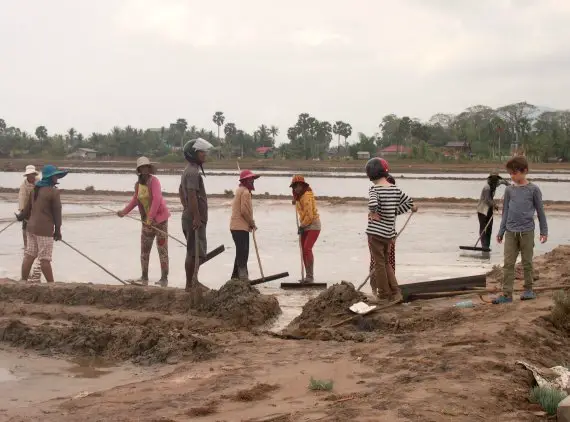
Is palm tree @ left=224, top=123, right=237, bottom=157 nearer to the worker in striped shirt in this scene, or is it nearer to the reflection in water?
the reflection in water

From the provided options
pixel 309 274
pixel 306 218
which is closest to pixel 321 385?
pixel 309 274

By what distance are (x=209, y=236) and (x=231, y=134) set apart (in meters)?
84.3

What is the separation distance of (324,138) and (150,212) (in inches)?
3565

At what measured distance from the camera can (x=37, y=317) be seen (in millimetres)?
7598

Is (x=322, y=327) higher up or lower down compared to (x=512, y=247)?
lower down

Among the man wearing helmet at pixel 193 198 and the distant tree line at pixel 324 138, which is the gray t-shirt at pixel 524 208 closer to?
the man wearing helmet at pixel 193 198

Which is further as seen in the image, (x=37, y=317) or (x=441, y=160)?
(x=441, y=160)

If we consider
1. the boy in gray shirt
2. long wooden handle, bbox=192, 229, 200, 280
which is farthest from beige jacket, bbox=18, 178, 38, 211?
the boy in gray shirt

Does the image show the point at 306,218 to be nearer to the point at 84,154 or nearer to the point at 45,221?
the point at 45,221

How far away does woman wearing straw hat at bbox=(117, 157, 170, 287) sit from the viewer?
9430mm

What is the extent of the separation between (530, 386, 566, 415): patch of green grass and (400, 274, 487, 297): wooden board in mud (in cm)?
357

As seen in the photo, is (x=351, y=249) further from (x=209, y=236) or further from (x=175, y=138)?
(x=175, y=138)

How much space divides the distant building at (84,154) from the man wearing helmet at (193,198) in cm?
8515

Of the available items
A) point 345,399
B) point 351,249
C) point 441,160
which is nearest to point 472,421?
point 345,399
